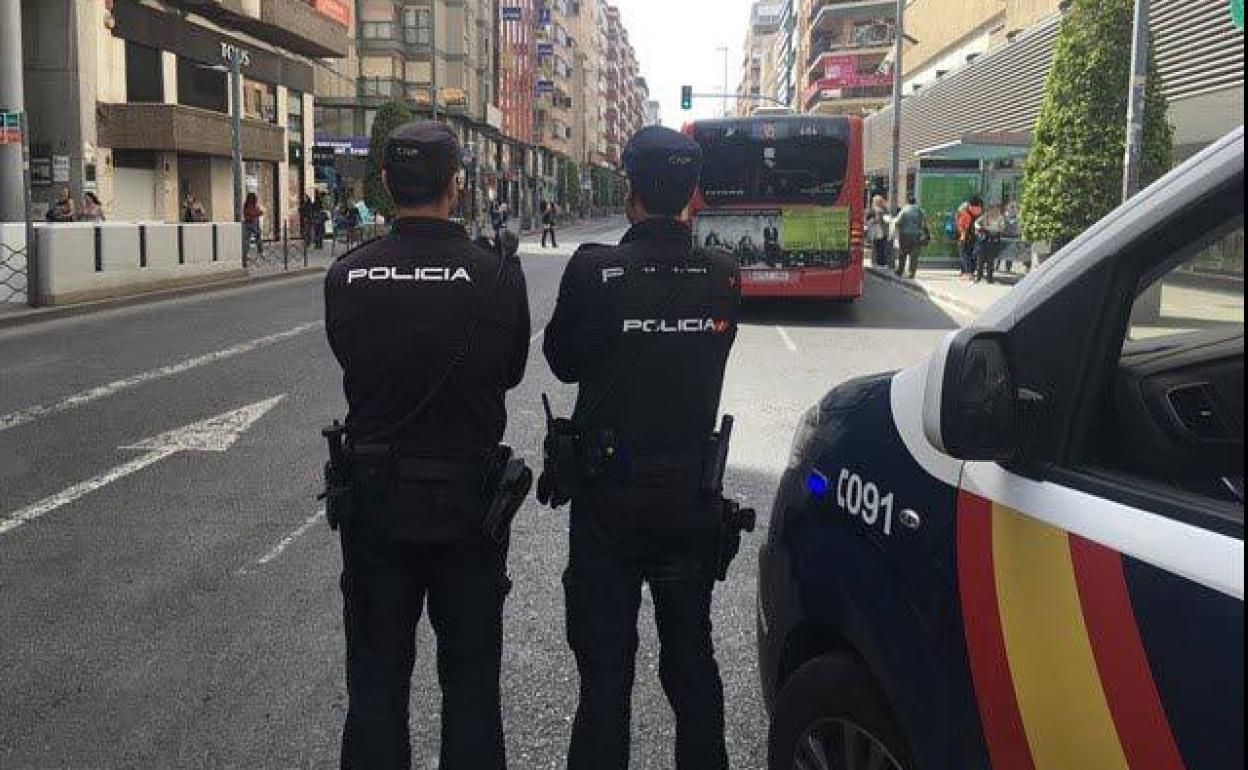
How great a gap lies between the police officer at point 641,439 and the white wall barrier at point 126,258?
16917mm

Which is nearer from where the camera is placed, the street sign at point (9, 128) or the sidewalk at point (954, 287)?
the street sign at point (9, 128)

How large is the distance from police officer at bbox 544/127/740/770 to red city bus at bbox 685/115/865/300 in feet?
48.4

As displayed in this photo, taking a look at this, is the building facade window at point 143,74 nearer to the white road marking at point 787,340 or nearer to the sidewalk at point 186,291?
the sidewalk at point 186,291

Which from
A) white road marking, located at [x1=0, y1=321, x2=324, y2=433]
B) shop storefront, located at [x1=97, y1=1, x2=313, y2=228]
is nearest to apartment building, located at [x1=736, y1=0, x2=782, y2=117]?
shop storefront, located at [x1=97, y1=1, x2=313, y2=228]

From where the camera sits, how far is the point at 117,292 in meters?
19.5

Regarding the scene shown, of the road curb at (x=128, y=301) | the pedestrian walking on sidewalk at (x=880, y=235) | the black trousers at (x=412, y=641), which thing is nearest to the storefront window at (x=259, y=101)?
the road curb at (x=128, y=301)

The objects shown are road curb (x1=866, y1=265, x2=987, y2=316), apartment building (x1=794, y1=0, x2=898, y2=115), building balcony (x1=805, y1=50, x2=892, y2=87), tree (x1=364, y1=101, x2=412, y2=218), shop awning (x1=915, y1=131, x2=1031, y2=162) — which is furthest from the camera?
building balcony (x1=805, y1=50, x2=892, y2=87)

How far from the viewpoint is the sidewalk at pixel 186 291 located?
16438 mm

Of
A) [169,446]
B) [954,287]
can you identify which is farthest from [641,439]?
[954,287]

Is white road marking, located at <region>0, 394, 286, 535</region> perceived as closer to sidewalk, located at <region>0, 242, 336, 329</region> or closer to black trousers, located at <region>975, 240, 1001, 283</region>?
sidewalk, located at <region>0, 242, 336, 329</region>

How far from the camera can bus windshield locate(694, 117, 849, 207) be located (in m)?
18.3

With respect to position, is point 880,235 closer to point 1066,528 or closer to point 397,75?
point 1066,528

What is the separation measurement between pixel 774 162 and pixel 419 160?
15.9m

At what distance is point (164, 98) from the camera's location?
114 feet
